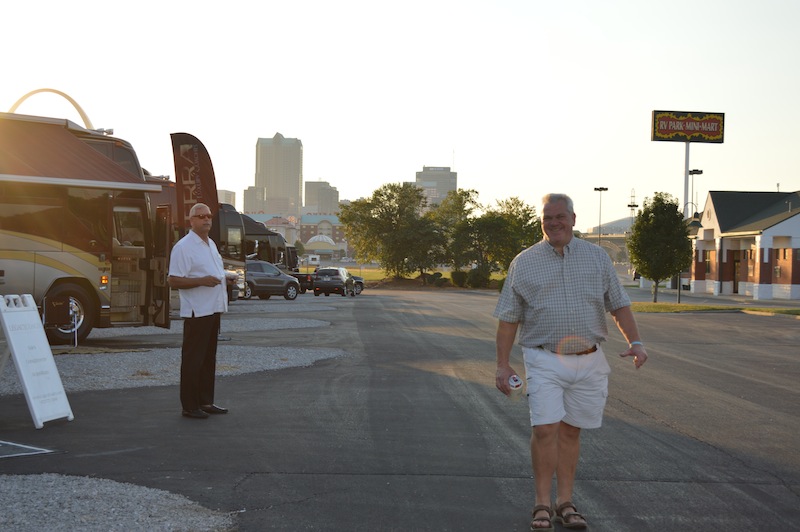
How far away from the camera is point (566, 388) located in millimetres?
5324

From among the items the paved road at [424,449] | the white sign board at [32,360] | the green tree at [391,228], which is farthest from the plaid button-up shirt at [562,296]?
the green tree at [391,228]

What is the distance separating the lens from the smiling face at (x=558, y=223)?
17.5 feet

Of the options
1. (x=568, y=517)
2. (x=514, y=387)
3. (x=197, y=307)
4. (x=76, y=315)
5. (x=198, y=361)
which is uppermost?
(x=197, y=307)

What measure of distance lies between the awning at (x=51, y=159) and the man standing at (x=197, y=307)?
8.49 m

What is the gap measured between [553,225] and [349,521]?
2.13 m

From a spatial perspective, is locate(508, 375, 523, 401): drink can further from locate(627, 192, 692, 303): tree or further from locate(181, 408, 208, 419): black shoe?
locate(627, 192, 692, 303): tree

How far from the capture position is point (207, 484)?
20.1ft

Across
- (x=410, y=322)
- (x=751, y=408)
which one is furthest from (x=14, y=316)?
(x=410, y=322)

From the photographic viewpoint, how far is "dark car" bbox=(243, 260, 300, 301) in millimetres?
40156

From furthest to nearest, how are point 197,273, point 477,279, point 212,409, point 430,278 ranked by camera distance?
point 430,278 < point 477,279 < point 212,409 < point 197,273

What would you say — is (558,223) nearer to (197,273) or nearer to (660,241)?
(197,273)

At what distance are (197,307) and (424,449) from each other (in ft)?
9.46

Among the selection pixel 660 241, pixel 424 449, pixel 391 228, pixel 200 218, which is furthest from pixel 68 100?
pixel 391 228

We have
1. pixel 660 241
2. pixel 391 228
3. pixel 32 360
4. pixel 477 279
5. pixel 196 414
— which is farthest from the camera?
pixel 391 228
